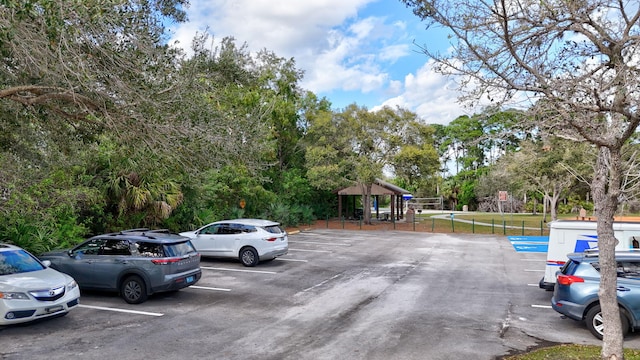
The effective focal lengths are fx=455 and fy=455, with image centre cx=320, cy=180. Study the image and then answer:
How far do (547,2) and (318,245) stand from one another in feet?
53.8

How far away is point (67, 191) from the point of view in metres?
13.3

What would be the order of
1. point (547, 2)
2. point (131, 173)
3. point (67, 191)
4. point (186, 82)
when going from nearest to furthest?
point (547, 2) → point (186, 82) → point (67, 191) → point (131, 173)

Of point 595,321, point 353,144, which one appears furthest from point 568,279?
point 353,144

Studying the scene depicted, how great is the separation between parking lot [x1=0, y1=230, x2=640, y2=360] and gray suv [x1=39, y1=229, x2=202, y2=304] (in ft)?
1.31

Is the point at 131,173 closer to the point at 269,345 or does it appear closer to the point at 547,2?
the point at 269,345

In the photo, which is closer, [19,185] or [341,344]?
[341,344]

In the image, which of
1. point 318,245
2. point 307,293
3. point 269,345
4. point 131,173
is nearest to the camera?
point 269,345

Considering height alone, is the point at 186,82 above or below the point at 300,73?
below

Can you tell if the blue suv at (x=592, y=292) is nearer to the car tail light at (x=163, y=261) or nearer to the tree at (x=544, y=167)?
the car tail light at (x=163, y=261)

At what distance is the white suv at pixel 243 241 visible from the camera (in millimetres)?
15031

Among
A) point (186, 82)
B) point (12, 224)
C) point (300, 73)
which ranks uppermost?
point (300, 73)

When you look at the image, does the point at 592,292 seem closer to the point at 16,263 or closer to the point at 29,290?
the point at 29,290

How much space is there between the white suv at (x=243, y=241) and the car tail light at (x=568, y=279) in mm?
8975

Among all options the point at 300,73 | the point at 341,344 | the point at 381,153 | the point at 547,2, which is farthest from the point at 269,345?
the point at 300,73
